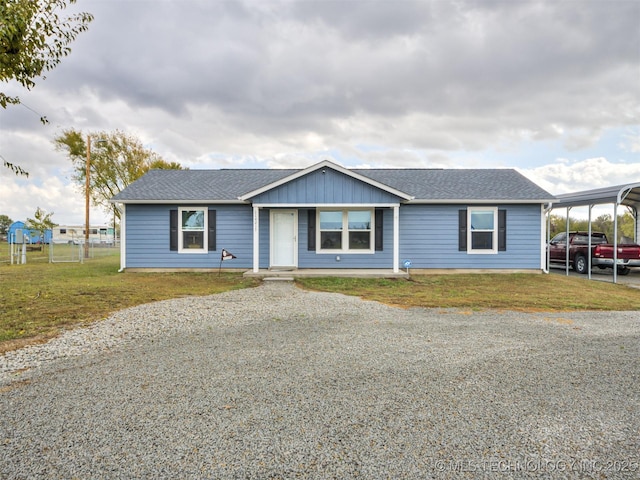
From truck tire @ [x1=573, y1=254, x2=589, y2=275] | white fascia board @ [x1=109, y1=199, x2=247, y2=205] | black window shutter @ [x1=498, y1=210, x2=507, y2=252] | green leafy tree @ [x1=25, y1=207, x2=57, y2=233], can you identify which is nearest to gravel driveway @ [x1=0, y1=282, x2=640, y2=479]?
black window shutter @ [x1=498, y1=210, x2=507, y2=252]

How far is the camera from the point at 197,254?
1284 cm

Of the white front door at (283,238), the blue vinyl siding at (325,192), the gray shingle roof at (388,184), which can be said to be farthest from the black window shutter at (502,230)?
the white front door at (283,238)

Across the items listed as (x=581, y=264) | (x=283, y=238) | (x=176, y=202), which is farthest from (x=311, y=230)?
(x=581, y=264)

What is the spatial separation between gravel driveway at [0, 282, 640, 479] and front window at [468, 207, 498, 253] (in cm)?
735

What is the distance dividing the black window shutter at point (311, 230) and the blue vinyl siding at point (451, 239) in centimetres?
315

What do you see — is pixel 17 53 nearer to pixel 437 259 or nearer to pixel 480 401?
pixel 480 401

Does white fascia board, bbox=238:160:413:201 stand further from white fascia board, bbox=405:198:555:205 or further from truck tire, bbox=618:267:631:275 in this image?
truck tire, bbox=618:267:631:275

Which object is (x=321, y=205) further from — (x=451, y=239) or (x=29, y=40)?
(x=29, y=40)

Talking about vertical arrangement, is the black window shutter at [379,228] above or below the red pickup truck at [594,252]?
above

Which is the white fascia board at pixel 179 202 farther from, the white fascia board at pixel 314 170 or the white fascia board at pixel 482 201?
the white fascia board at pixel 482 201

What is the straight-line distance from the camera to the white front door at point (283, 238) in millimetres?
12859

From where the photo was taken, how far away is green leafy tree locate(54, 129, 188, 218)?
30.6 meters

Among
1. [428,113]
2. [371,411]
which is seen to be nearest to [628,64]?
[428,113]

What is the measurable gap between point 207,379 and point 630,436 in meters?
3.37
